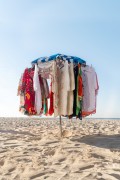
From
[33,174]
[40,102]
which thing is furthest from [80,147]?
[40,102]

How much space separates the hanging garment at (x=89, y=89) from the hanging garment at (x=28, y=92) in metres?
1.55

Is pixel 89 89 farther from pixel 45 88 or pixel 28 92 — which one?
pixel 28 92

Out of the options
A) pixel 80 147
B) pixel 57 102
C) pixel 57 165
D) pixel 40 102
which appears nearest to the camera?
pixel 57 165

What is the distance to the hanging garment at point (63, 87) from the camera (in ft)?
24.6

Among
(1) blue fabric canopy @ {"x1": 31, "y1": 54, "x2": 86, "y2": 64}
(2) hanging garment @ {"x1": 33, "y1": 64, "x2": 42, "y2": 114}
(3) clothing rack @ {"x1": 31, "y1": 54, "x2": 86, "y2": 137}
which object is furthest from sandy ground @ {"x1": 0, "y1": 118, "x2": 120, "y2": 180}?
(1) blue fabric canopy @ {"x1": 31, "y1": 54, "x2": 86, "y2": 64}

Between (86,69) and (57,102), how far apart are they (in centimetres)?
140

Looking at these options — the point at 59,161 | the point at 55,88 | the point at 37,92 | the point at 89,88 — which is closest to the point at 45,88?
the point at 37,92

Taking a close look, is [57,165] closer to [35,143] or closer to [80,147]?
[80,147]

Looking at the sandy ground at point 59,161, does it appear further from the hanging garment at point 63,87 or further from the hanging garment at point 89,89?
the hanging garment at point 89,89

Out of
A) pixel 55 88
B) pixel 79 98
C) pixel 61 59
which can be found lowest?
pixel 79 98

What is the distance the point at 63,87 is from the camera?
7.57 meters

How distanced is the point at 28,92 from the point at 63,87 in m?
1.20

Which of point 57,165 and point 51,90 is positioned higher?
point 51,90

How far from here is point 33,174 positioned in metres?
A: 4.06
